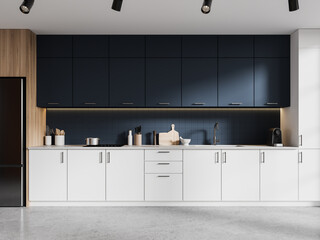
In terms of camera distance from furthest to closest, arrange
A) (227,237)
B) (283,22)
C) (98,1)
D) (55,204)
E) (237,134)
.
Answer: (237,134), (55,204), (283,22), (98,1), (227,237)

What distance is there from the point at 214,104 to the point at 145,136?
1217mm

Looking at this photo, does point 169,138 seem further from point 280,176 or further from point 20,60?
point 20,60

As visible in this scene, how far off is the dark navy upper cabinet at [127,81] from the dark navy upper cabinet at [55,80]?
0.65 m

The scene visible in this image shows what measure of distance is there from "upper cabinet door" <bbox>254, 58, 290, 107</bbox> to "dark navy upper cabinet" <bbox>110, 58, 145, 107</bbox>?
1.71 m

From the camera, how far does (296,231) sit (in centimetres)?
336

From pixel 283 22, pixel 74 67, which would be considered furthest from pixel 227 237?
pixel 74 67

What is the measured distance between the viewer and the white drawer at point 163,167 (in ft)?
14.4

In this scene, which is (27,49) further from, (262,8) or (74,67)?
(262,8)

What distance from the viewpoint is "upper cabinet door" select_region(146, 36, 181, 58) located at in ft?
15.2

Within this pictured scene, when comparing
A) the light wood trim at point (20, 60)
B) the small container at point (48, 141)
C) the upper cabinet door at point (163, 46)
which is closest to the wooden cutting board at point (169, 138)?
the upper cabinet door at point (163, 46)

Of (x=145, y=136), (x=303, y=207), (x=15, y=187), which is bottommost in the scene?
(x=303, y=207)

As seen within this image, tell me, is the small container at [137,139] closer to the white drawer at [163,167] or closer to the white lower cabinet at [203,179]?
the white drawer at [163,167]

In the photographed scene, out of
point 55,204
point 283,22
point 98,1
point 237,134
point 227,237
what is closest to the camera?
point 227,237

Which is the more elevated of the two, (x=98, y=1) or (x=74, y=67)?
(x=98, y=1)
